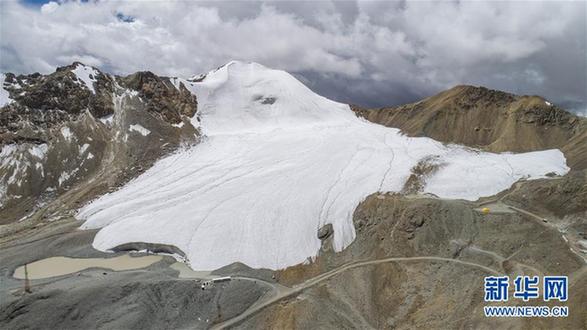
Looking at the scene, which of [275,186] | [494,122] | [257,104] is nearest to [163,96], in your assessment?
[257,104]

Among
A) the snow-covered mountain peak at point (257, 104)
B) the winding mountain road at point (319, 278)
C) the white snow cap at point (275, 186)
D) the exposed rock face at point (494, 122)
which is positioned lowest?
the winding mountain road at point (319, 278)

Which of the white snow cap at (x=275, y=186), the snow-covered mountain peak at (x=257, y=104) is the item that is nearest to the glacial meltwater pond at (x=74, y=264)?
the white snow cap at (x=275, y=186)

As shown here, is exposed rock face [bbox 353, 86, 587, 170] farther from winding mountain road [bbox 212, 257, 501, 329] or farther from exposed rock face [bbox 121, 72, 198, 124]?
exposed rock face [bbox 121, 72, 198, 124]

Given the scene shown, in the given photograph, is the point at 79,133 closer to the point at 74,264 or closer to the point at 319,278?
the point at 74,264

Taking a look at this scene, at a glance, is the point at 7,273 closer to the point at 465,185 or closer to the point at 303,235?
the point at 303,235

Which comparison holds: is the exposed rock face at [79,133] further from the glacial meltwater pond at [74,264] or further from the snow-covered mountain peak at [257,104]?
the glacial meltwater pond at [74,264]

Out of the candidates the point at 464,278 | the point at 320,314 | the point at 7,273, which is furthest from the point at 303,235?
the point at 7,273
